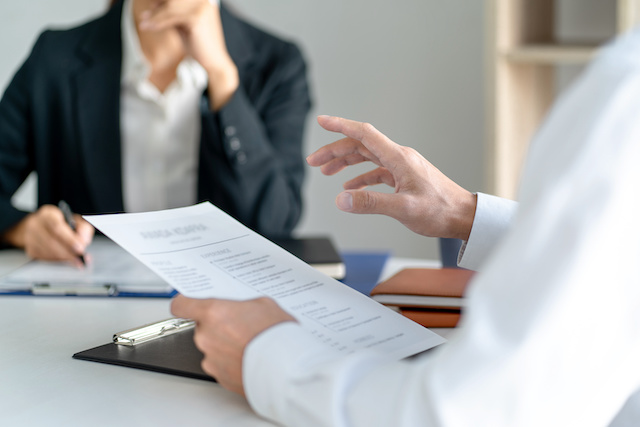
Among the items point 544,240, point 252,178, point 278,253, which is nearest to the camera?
point 544,240

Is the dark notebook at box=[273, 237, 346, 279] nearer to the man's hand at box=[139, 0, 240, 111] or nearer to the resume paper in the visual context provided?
the resume paper

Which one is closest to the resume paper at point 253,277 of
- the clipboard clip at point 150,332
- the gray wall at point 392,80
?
the clipboard clip at point 150,332

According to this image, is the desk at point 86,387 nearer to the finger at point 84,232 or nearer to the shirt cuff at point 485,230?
the shirt cuff at point 485,230

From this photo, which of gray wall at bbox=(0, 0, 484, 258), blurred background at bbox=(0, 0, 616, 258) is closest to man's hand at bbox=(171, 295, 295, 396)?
blurred background at bbox=(0, 0, 616, 258)

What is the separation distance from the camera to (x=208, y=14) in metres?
1.71

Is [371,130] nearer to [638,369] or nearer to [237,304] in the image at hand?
[237,304]

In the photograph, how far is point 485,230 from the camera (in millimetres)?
904

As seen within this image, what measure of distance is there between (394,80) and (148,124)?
113 cm

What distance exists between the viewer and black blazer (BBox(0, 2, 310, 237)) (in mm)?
1682

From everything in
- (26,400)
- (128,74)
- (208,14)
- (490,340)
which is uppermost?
(208,14)

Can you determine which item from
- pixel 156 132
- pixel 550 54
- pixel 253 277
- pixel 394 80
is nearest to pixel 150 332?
pixel 253 277

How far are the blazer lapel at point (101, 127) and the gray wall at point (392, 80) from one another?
792 millimetres

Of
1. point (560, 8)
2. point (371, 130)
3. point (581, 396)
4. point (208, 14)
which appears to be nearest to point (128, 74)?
point (208, 14)

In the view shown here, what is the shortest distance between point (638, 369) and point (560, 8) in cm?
192
